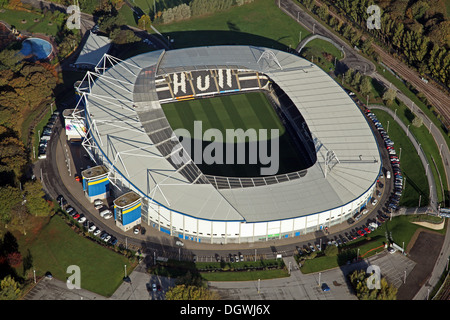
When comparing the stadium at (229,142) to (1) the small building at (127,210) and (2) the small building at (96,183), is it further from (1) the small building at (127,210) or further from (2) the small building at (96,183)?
(2) the small building at (96,183)

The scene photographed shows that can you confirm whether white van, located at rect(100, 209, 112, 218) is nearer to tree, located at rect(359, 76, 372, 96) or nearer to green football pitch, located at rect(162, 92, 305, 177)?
green football pitch, located at rect(162, 92, 305, 177)

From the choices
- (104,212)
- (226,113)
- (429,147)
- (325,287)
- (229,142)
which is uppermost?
(429,147)

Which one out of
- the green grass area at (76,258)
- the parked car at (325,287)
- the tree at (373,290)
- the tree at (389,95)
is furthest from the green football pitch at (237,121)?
the tree at (373,290)

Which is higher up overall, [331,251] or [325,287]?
[331,251]

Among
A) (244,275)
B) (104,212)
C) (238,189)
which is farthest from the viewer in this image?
(104,212)

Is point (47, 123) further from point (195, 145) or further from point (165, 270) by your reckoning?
point (165, 270)

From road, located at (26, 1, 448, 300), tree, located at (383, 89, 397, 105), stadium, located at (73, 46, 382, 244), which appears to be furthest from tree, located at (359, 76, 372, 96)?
road, located at (26, 1, 448, 300)

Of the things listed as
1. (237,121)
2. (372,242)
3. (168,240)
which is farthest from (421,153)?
(168,240)

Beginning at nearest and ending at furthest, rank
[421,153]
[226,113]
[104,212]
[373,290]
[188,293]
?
[188,293] < [373,290] < [104,212] < [421,153] < [226,113]

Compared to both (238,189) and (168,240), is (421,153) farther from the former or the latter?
(168,240)
